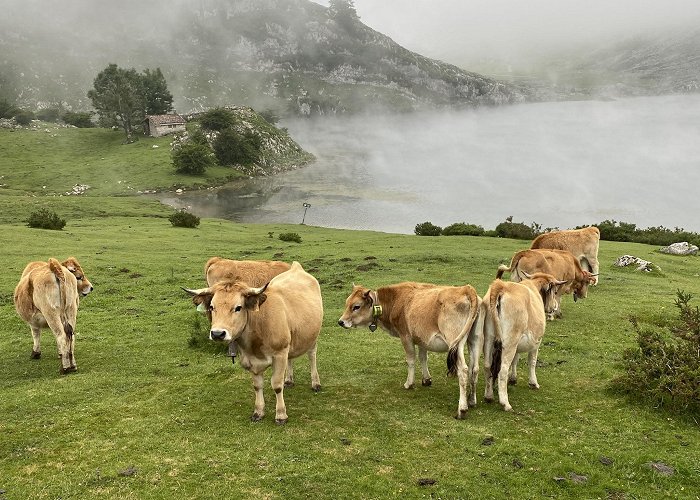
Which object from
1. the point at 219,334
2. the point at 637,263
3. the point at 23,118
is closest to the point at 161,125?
the point at 23,118

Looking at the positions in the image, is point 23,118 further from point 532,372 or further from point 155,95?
point 532,372

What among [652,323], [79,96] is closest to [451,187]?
[652,323]

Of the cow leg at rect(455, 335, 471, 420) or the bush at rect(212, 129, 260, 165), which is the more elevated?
the bush at rect(212, 129, 260, 165)

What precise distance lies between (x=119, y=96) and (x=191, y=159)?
3324 cm

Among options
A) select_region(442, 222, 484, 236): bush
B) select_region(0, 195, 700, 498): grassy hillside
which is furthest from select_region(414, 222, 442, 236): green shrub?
select_region(0, 195, 700, 498): grassy hillside

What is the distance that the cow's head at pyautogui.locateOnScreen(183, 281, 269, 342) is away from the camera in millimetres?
7830

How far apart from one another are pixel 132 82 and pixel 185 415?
4803 inches

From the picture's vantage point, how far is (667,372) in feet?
31.0

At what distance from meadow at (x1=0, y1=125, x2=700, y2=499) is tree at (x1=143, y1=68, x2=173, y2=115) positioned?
119 metres

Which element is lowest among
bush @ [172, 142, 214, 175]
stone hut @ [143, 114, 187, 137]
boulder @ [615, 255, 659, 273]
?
boulder @ [615, 255, 659, 273]

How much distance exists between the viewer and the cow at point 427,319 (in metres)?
9.29

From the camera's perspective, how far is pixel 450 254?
27.7 meters

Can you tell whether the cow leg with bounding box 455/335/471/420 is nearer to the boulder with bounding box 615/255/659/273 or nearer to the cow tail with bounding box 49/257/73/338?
the cow tail with bounding box 49/257/73/338

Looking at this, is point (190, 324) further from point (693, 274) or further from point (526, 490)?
point (693, 274)
